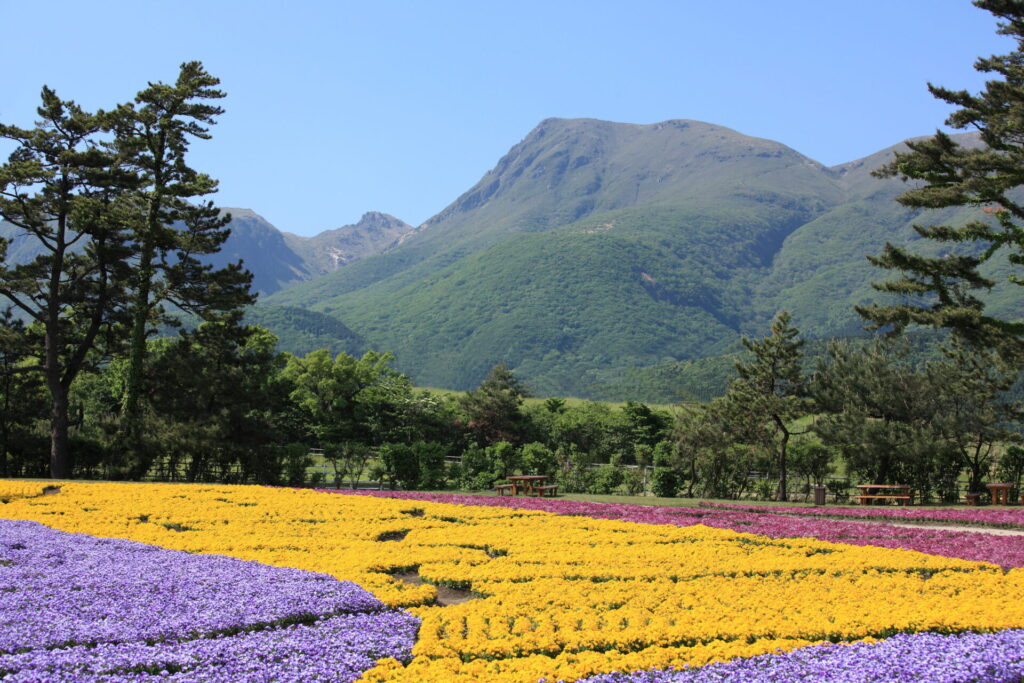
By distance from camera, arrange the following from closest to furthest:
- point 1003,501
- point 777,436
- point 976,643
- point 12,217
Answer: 1. point 976,643
2. point 1003,501
3. point 12,217
4. point 777,436

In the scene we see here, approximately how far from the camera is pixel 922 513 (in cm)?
1784

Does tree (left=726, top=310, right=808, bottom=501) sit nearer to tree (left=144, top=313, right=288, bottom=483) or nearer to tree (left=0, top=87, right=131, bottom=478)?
tree (left=144, top=313, right=288, bottom=483)

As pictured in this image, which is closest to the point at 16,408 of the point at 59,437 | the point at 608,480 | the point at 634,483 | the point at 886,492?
the point at 59,437

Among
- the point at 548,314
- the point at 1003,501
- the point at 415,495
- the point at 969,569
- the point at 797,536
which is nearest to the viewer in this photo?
the point at 969,569

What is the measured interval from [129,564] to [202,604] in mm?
2450

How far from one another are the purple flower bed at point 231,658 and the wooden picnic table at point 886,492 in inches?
744

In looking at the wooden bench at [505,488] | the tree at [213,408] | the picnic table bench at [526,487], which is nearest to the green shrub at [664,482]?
the picnic table bench at [526,487]

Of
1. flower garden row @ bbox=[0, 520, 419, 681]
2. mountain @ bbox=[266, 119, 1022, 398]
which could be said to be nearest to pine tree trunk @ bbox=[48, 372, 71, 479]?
flower garden row @ bbox=[0, 520, 419, 681]

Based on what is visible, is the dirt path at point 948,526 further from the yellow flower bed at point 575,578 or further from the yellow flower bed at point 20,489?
the yellow flower bed at point 20,489

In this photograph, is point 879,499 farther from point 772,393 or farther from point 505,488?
point 505,488

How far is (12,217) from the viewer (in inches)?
953

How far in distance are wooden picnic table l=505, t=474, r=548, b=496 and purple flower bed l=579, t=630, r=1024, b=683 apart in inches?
640

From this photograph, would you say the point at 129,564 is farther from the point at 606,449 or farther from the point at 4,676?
the point at 606,449

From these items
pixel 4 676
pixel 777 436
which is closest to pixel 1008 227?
pixel 777 436
